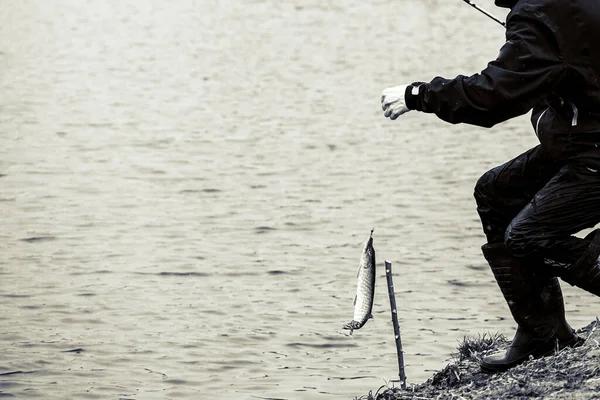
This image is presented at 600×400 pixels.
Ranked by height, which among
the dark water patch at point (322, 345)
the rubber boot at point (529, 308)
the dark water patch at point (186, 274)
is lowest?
the dark water patch at point (322, 345)

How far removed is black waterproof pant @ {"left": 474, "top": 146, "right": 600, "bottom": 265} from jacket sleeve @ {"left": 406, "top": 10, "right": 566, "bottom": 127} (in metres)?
0.39

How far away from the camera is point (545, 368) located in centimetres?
588

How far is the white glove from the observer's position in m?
5.62

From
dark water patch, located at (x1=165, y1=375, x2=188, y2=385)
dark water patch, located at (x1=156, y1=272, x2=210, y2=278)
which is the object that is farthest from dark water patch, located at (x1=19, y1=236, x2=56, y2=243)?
dark water patch, located at (x1=165, y1=375, x2=188, y2=385)

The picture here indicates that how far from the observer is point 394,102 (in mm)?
5641

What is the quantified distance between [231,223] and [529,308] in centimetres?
685

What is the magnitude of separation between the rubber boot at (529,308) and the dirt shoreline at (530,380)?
7 centimetres

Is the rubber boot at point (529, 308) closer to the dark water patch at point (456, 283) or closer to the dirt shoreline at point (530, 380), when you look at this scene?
the dirt shoreline at point (530, 380)

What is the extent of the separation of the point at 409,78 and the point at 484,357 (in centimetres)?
1649

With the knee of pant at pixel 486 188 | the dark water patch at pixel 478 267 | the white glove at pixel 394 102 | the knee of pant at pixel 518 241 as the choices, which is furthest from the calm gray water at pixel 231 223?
the white glove at pixel 394 102

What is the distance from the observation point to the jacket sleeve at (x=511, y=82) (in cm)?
532

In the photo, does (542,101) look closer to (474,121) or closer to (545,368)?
(474,121)

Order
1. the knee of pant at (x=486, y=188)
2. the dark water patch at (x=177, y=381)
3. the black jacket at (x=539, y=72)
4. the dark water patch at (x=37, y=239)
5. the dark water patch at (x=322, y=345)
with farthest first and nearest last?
1. the dark water patch at (x=37, y=239)
2. the dark water patch at (x=322, y=345)
3. the dark water patch at (x=177, y=381)
4. the knee of pant at (x=486, y=188)
5. the black jacket at (x=539, y=72)

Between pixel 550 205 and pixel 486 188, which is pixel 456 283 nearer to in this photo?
pixel 486 188
